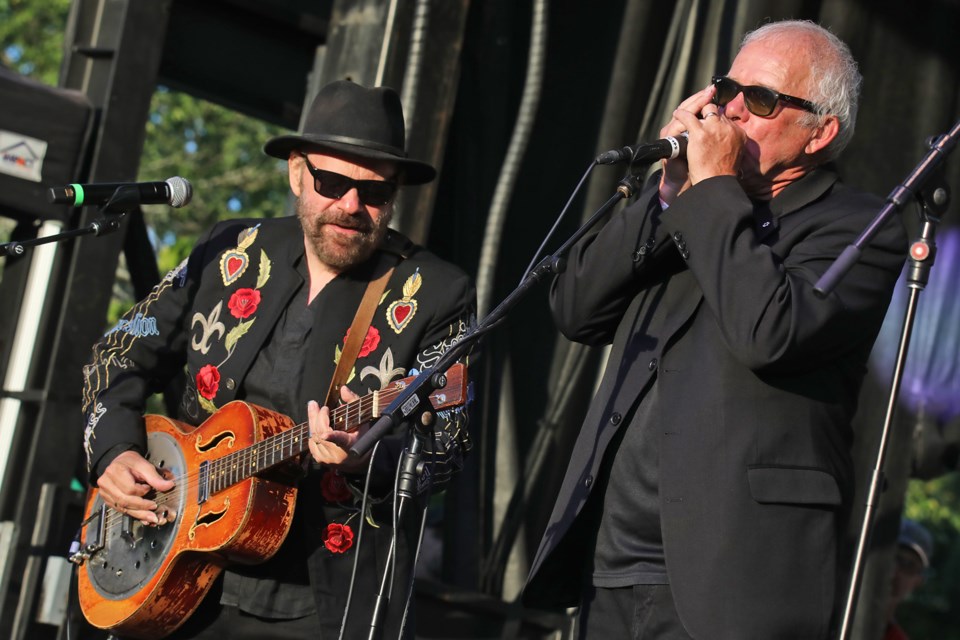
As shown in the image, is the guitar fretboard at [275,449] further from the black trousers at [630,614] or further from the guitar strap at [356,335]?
the black trousers at [630,614]

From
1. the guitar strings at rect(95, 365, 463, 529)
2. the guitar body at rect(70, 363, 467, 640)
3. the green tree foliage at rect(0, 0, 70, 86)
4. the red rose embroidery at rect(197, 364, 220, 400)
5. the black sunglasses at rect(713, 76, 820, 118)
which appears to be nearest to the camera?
the black sunglasses at rect(713, 76, 820, 118)

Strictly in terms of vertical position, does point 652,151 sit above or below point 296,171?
below

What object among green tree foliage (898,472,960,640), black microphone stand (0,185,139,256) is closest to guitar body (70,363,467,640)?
black microphone stand (0,185,139,256)

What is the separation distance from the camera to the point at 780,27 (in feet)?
10.1

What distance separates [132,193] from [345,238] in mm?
643

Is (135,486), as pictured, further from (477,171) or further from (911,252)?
(477,171)

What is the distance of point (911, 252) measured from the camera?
267 centimetres

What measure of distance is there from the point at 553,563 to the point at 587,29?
3687 mm

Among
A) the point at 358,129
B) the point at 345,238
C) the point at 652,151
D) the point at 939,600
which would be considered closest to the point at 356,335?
the point at 345,238

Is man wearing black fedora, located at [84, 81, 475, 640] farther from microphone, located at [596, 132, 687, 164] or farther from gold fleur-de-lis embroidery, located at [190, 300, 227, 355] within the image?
microphone, located at [596, 132, 687, 164]

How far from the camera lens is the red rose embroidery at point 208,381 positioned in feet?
12.4

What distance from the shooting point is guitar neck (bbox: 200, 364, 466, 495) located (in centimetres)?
304

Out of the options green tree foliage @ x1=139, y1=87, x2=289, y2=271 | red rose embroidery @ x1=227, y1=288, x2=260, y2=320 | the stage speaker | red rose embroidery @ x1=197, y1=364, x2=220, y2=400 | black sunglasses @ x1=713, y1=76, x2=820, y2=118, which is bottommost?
red rose embroidery @ x1=197, y1=364, x2=220, y2=400

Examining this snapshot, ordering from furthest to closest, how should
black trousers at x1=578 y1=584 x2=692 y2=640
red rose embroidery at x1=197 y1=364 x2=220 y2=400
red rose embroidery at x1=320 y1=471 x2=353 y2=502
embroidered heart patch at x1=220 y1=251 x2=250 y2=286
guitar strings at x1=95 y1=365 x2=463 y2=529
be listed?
embroidered heart patch at x1=220 y1=251 x2=250 y2=286 → red rose embroidery at x1=197 y1=364 x2=220 y2=400 → red rose embroidery at x1=320 y1=471 x2=353 y2=502 → guitar strings at x1=95 y1=365 x2=463 y2=529 → black trousers at x1=578 y1=584 x2=692 y2=640
